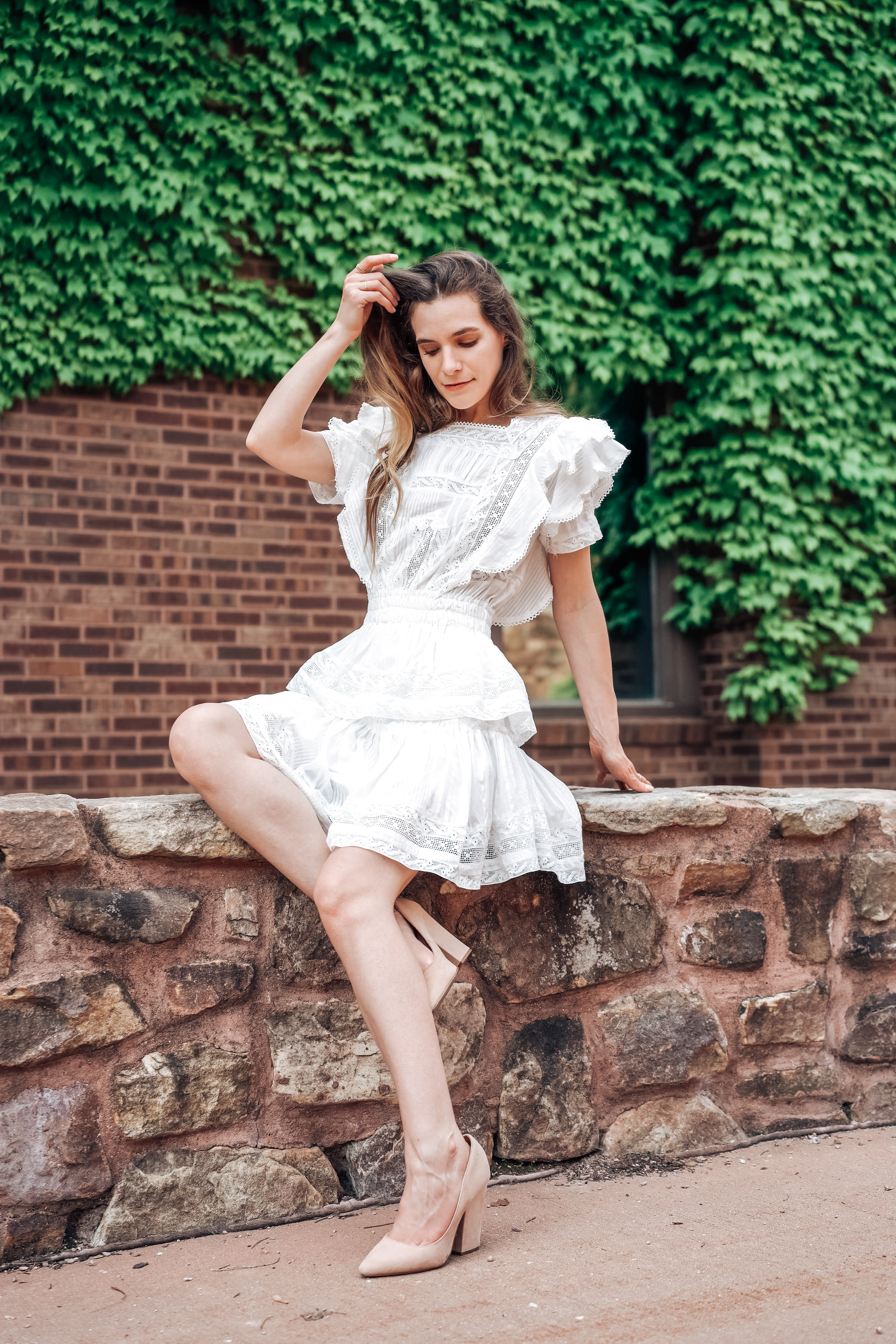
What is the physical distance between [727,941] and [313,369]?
145cm

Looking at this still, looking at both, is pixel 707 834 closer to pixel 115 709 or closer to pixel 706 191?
pixel 115 709

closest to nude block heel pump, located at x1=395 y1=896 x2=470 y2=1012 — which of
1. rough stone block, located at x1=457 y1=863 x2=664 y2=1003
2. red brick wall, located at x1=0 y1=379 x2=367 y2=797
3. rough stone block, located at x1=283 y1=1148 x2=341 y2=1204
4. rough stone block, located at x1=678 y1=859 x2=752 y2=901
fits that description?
rough stone block, located at x1=457 y1=863 x2=664 y2=1003

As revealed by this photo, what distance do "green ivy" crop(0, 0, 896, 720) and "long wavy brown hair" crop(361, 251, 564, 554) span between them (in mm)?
2547

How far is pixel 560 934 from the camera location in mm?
2348

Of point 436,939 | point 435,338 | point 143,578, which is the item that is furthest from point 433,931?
point 143,578

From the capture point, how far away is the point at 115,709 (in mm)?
4641

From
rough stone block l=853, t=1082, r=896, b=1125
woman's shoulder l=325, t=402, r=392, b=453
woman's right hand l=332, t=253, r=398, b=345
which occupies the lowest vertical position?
rough stone block l=853, t=1082, r=896, b=1125

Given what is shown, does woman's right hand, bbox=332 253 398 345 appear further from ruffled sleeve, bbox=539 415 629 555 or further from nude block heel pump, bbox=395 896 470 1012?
nude block heel pump, bbox=395 896 470 1012

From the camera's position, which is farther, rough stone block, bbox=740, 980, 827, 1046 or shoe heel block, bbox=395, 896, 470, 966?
rough stone block, bbox=740, 980, 827, 1046

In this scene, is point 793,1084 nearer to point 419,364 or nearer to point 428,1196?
point 428,1196

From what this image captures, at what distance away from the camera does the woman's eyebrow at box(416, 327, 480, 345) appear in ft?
7.57

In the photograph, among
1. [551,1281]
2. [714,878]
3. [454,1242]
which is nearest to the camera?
[551,1281]

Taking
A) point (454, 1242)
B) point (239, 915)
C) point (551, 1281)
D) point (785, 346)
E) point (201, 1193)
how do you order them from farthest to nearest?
1. point (785, 346)
2. point (239, 915)
3. point (201, 1193)
4. point (454, 1242)
5. point (551, 1281)

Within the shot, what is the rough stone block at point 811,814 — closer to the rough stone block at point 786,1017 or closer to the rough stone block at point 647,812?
the rough stone block at point 647,812
